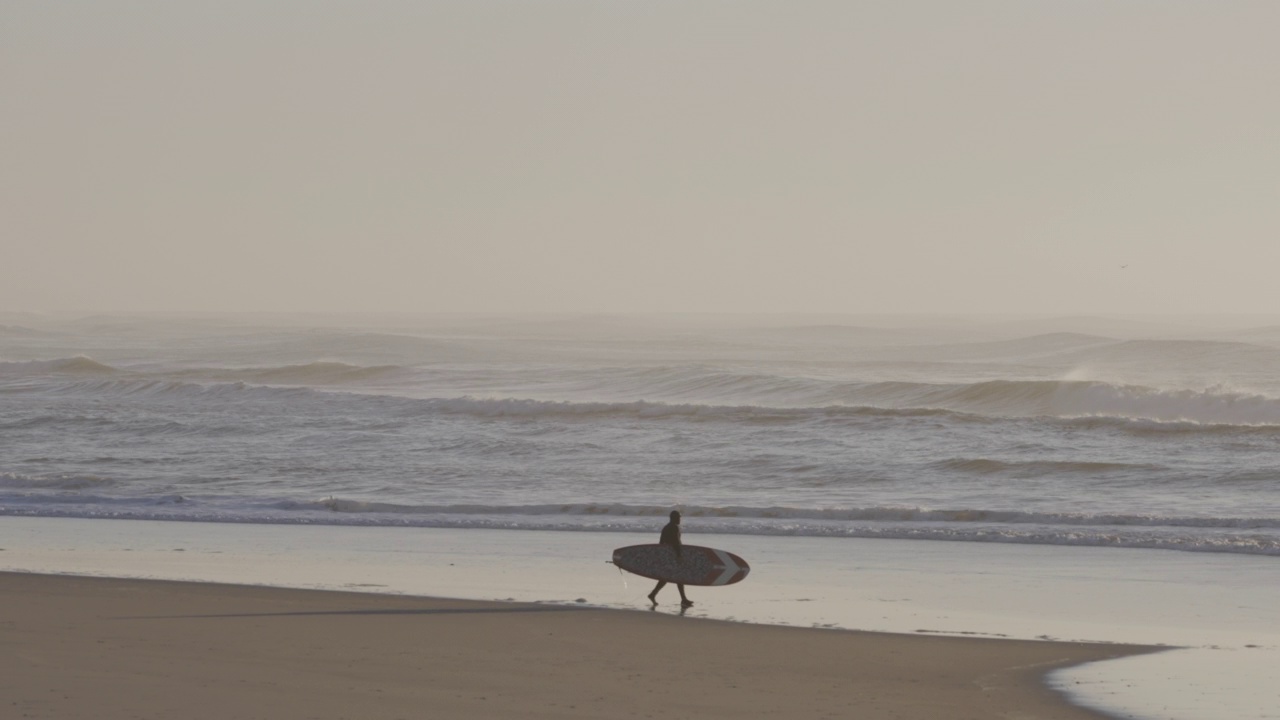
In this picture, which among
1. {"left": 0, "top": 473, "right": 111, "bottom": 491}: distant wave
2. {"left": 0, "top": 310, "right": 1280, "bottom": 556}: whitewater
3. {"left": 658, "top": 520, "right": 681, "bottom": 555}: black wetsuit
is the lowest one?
{"left": 0, "top": 473, "right": 111, "bottom": 491}: distant wave

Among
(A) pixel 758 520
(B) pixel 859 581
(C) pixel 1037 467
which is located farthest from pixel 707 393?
(B) pixel 859 581

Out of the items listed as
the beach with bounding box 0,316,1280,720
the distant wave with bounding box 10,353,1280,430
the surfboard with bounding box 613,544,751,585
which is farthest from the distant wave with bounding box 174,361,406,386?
the surfboard with bounding box 613,544,751,585

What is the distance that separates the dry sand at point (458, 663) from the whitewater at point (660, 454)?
6.13 m

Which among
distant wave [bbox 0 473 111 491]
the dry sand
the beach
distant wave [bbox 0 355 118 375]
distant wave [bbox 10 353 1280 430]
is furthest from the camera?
distant wave [bbox 0 355 118 375]

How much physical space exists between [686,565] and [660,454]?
518 inches

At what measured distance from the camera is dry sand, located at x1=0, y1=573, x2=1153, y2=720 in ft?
26.6

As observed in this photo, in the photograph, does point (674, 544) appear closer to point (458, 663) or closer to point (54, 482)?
point (458, 663)

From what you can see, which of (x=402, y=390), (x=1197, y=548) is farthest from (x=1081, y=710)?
(x=402, y=390)

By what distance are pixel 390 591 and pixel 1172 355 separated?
178 feet

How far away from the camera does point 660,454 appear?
2566 centimetres

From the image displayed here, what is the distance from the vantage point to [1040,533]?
16.4 meters

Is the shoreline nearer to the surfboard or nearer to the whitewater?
the surfboard

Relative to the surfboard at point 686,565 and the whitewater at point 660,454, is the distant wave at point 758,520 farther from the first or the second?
the surfboard at point 686,565

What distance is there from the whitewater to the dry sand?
613 centimetres
